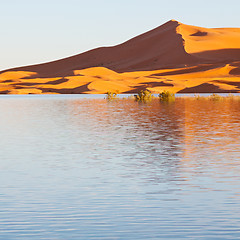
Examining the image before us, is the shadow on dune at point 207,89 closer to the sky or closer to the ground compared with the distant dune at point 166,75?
closer to the ground

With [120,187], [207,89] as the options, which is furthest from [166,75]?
[120,187]

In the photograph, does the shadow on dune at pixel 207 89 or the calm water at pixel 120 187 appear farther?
the shadow on dune at pixel 207 89

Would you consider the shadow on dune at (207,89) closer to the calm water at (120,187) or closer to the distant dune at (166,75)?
the distant dune at (166,75)

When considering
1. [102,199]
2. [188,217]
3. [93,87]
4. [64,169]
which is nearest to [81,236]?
[188,217]

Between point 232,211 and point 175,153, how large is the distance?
28.2 ft

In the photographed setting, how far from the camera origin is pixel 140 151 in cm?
2008

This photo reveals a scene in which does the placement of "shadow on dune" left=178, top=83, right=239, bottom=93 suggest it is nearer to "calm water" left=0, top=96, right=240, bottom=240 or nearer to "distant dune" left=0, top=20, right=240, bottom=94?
"distant dune" left=0, top=20, right=240, bottom=94

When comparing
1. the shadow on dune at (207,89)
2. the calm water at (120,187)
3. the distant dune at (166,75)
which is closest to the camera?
the calm water at (120,187)

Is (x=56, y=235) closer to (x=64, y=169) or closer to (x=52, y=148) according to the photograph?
(x=64, y=169)

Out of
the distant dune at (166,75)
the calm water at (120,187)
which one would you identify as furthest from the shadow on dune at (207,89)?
the calm water at (120,187)

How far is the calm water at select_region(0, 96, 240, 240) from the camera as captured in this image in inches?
386

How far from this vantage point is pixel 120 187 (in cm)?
1315

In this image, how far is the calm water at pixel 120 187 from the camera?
32.1ft

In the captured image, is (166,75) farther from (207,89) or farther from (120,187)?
(120,187)
